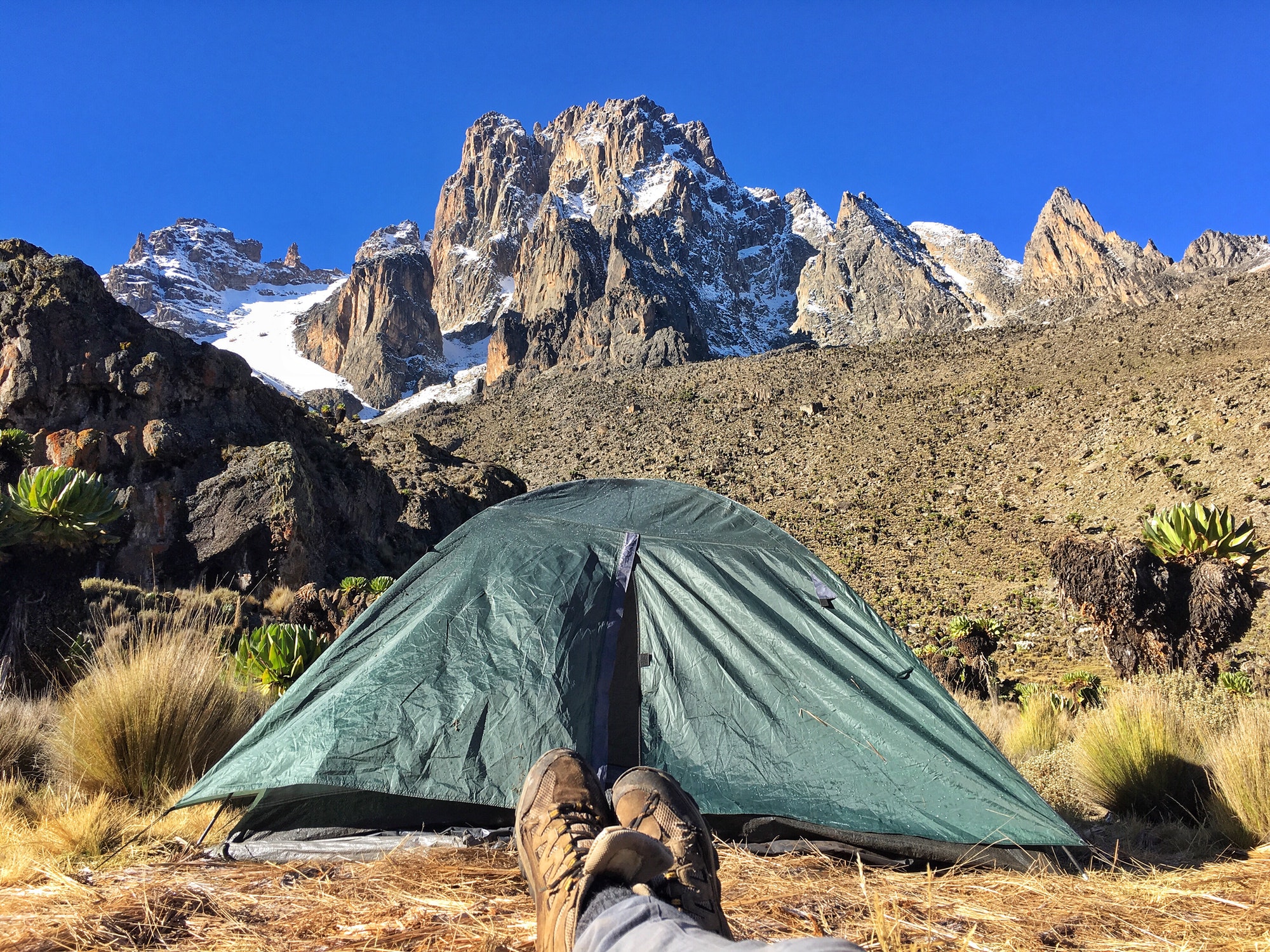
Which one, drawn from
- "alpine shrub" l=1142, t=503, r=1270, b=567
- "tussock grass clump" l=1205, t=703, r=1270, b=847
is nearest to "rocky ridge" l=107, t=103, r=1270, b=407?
"alpine shrub" l=1142, t=503, r=1270, b=567

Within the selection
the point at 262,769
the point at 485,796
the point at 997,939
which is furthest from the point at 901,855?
the point at 262,769

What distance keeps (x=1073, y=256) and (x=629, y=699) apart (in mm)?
127111

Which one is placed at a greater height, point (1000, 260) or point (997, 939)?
point (1000, 260)

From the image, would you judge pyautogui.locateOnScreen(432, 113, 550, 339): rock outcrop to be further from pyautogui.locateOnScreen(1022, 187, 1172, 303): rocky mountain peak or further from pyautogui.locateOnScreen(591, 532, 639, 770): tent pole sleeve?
pyautogui.locateOnScreen(591, 532, 639, 770): tent pole sleeve

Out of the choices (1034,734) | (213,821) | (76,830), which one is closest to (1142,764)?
(1034,734)

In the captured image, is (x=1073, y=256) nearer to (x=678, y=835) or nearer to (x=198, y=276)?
(x=678, y=835)

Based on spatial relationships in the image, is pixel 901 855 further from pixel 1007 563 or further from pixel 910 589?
pixel 1007 563

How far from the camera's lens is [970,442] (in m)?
36.9

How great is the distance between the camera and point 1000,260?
461 feet

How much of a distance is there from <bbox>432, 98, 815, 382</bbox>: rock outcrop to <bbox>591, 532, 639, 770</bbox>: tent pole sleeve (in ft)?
286

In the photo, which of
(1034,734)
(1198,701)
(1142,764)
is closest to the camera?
(1142,764)

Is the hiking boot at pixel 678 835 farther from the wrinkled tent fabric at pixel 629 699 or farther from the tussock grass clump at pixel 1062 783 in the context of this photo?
the tussock grass clump at pixel 1062 783

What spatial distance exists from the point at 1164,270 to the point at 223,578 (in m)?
94.1

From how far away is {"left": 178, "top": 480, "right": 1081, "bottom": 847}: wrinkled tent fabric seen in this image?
128 inches
